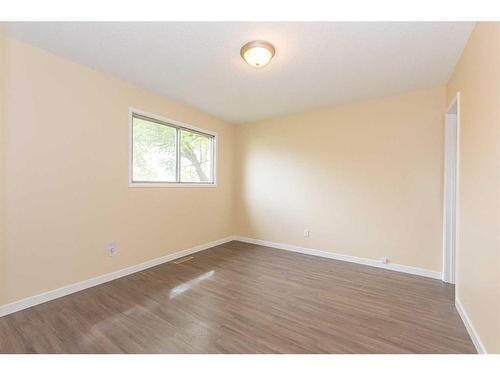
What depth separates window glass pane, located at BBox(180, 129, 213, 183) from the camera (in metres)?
3.62

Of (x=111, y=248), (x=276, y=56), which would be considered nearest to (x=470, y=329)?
(x=276, y=56)

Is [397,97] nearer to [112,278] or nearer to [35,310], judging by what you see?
[112,278]

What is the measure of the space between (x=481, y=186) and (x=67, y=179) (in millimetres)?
3558

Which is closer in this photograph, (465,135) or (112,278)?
(465,135)

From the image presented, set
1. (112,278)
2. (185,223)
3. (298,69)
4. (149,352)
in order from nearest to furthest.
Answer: (149,352) → (298,69) → (112,278) → (185,223)

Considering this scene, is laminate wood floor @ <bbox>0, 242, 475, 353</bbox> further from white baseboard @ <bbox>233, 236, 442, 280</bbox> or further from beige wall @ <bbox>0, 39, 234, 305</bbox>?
beige wall @ <bbox>0, 39, 234, 305</bbox>

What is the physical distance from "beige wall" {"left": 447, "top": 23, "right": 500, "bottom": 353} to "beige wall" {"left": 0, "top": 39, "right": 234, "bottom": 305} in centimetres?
333

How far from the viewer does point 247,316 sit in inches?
74.7

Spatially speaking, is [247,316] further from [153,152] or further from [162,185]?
[153,152]

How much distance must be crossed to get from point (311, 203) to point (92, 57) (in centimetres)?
341

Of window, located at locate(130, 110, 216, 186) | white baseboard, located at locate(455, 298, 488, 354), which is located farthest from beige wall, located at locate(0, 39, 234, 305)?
white baseboard, located at locate(455, 298, 488, 354)

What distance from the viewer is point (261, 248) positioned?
4.00 m
